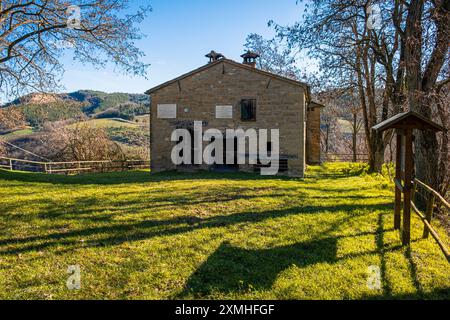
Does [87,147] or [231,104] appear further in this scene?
[87,147]

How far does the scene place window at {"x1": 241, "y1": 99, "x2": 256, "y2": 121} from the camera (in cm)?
1670

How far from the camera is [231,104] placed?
17.0m

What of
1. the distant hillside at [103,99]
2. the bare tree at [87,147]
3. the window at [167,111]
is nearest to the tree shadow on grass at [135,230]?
the window at [167,111]

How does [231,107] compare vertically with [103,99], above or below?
below

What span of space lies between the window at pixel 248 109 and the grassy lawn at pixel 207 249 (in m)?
8.16

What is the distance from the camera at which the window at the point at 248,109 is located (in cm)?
1670

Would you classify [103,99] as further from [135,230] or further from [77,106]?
[135,230]

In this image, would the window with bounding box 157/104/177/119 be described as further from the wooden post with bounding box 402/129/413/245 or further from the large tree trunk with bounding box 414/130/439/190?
the wooden post with bounding box 402/129/413/245

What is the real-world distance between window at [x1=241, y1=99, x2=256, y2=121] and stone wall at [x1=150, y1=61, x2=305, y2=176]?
19cm

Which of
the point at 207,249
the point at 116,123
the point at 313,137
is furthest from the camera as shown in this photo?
the point at 116,123

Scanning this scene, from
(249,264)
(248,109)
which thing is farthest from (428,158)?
(248,109)

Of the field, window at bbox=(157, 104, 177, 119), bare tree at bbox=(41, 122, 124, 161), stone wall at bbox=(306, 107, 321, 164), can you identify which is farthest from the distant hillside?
window at bbox=(157, 104, 177, 119)

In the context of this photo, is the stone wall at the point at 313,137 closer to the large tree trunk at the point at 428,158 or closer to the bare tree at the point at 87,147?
the bare tree at the point at 87,147

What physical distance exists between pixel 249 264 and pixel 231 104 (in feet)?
42.7
